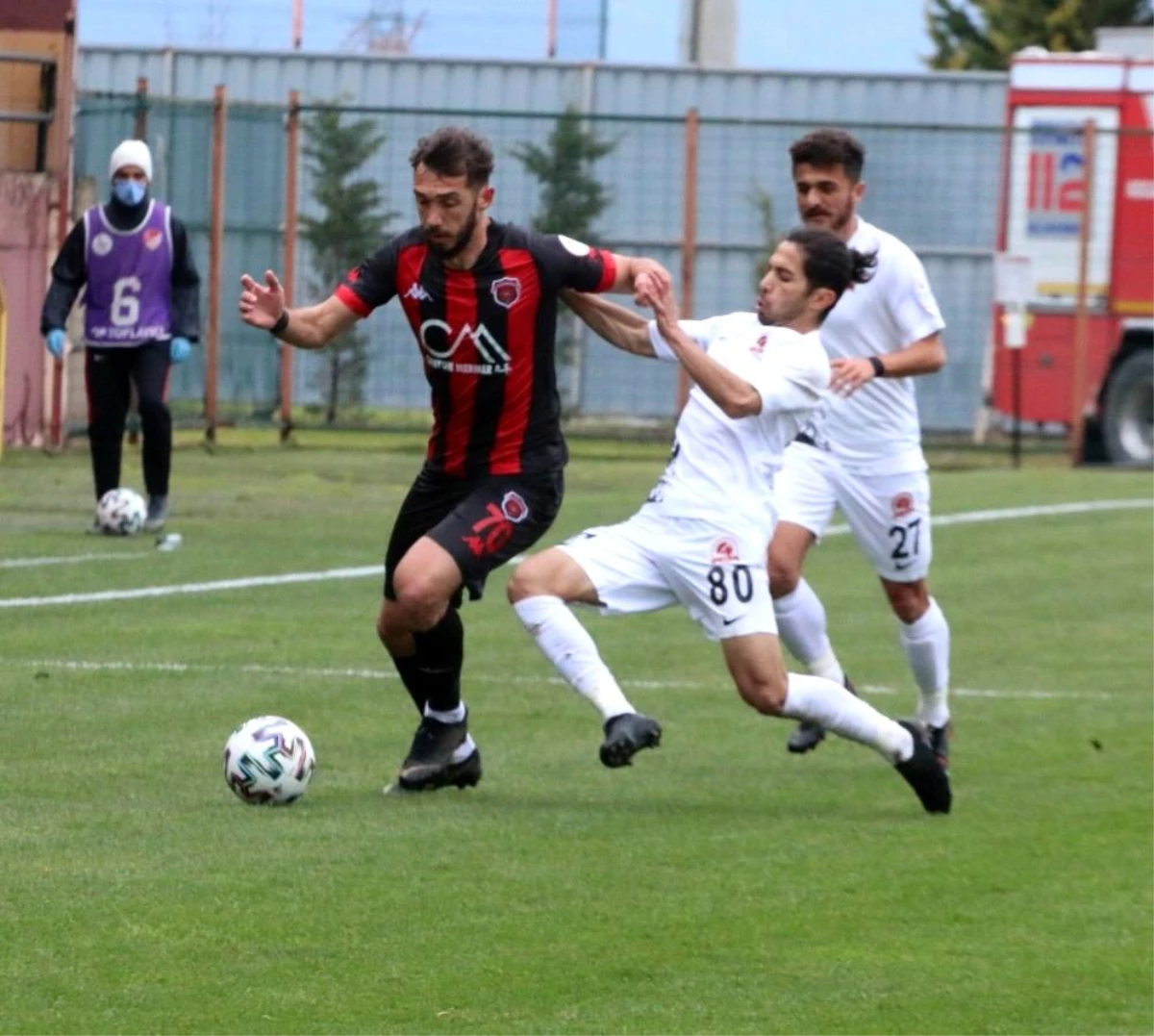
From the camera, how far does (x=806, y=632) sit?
9.45m

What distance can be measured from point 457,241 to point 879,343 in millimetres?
1859

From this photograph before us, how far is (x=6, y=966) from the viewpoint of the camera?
570 centimetres

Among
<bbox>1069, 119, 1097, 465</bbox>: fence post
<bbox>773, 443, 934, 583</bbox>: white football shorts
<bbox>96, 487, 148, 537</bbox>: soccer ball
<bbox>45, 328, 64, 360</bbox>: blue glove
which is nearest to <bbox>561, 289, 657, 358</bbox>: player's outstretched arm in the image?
<bbox>773, 443, 934, 583</bbox>: white football shorts

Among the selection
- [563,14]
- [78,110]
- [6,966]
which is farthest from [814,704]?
[563,14]

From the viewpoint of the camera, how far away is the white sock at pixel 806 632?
9438mm

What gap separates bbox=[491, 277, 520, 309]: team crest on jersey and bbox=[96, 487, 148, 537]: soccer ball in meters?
7.37

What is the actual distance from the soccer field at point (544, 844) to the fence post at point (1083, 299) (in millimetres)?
10833

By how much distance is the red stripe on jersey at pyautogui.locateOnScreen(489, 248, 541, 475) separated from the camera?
8.17 meters

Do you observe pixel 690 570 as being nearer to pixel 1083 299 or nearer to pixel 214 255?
pixel 214 255

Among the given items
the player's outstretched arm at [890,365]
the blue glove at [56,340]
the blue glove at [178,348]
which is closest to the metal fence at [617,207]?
the blue glove at [56,340]

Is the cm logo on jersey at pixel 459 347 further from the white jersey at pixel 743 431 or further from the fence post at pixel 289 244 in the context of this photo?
the fence post at pixel 289 244

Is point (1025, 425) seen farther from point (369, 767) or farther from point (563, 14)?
point (369, 767)

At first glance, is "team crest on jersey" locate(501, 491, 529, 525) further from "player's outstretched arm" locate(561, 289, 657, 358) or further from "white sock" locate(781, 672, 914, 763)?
"white sock" locate(781, 672, 914, 763)

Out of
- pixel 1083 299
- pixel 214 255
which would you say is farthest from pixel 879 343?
pixel 1083 299
